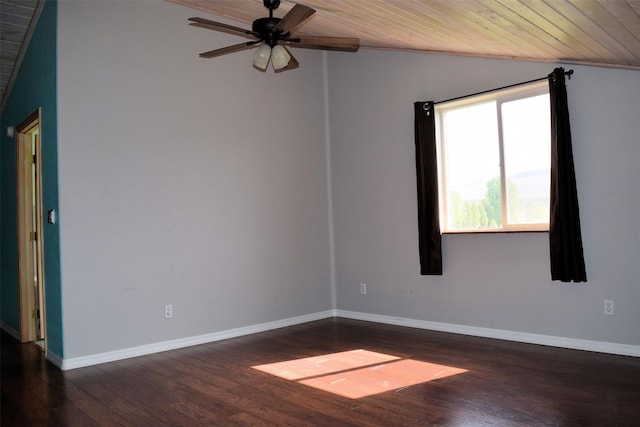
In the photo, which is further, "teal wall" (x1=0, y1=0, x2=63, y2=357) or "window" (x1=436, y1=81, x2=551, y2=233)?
"window" (x1=436, y1=81, x2=551, y2=233)

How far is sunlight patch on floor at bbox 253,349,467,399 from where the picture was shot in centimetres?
313

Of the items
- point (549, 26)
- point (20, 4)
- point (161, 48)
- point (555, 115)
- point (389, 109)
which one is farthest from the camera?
point (389, 109)

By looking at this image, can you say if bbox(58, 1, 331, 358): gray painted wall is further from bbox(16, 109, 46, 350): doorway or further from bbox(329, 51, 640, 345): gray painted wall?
bbox(16, 109, 46, 350): doorway

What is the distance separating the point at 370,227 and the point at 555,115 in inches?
86.5

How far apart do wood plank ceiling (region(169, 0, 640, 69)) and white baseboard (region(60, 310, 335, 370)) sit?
9.59 ft

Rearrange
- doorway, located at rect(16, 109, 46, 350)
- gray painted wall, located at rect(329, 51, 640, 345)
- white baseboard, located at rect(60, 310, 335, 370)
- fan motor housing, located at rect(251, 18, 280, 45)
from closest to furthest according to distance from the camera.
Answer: fan motor housing, located at rect(251, 18, 280, 45)
gray painted wall, located at rect(329, 51, 640, 345)
white baseboard, located at rect(60, 310, 335, 370)
doorway, located at rect(16, 109, 46, 350)

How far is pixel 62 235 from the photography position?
12.6ft

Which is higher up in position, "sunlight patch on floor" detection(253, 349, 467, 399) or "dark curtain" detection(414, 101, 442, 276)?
"dark curtain" detection(414, 101, 442, 276)

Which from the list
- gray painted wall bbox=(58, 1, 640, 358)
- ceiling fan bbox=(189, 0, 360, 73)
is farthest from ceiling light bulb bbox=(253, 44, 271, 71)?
gray painted wall bbox=(58, 1, 640, 358)

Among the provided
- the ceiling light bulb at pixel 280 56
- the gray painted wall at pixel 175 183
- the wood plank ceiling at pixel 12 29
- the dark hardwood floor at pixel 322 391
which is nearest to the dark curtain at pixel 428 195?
the dark hardwood floor at pixel 322 391

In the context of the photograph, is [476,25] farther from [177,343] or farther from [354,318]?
[177,343]

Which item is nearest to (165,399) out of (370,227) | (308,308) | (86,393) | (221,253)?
(86,393)

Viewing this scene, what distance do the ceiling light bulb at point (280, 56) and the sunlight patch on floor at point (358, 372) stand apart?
6.90 feet

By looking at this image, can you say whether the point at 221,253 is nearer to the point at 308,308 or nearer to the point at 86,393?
the point at 308,308
